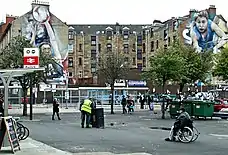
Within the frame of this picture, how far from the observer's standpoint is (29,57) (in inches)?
880

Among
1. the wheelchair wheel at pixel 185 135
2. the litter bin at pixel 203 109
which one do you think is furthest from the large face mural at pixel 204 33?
the wheelchair wheel at pixel 185 135

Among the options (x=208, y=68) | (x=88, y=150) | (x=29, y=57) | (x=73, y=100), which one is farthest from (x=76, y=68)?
(x=88, y=150)

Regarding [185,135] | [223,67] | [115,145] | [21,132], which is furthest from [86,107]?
[223,67]

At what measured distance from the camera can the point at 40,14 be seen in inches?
3137

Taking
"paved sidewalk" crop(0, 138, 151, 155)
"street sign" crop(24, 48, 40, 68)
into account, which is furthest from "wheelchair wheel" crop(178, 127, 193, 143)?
"street sign" crop(24, 48, 40, 68)

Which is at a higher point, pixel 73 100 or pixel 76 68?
pixel 76 68

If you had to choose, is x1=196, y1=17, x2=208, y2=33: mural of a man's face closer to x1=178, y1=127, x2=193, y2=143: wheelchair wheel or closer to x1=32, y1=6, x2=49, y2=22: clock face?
x1=32, y1=6, x2=49, y2=22: clock face

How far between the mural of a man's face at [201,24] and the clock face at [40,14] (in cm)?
2382

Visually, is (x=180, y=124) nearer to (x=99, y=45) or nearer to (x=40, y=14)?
(x=40, y=14)

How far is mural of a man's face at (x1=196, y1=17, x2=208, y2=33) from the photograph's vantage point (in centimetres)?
7875

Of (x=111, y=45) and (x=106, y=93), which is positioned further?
(x=111, y=45)

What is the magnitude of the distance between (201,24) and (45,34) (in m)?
24.5

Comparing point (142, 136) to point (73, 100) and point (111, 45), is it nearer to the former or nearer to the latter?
point (73, 100)

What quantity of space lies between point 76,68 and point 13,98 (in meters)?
40.7
